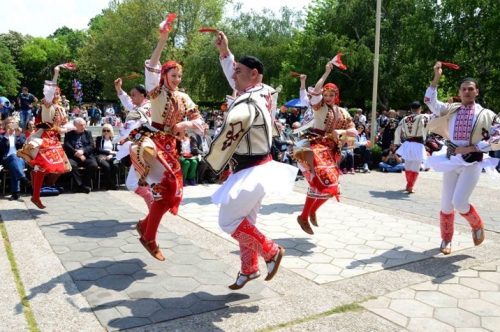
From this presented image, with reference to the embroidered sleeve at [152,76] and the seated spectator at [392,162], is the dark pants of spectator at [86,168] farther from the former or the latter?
the seated spectator at [392,162]

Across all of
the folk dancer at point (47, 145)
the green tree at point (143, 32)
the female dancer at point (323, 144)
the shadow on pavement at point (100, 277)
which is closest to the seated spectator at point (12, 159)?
the folk dancer at point (47, 145)

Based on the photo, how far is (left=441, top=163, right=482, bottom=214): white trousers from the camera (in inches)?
193

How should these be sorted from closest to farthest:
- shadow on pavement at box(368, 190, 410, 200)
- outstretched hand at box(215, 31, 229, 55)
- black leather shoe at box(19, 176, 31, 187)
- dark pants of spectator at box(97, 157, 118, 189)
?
outstretched hand at box(215, 31, 229, 55), black leather shoe at box(19, 176, 31, 187), shadow on pavement at box(368, 190, 410, 200), dark pants of spectator at box(97, 157, 118, 189)

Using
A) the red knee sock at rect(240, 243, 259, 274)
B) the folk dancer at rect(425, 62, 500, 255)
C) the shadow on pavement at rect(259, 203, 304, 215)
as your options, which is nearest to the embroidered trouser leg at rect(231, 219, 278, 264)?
the red knee sock at rect(240, 243, 259, 274)

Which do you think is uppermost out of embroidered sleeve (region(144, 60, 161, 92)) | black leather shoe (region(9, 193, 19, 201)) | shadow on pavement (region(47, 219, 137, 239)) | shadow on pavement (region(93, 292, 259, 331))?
embroidered sleeve (region(144, 60, 161, 92))

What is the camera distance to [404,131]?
10.0m

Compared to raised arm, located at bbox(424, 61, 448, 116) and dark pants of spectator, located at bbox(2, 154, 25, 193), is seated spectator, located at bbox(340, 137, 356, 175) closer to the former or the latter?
raised arm, located at bbox(424, 61, 448, 116)

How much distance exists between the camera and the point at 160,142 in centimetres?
459

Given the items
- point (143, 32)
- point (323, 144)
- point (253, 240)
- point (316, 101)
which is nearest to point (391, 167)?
point (323, 144)

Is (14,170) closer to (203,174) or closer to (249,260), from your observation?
(203,174)

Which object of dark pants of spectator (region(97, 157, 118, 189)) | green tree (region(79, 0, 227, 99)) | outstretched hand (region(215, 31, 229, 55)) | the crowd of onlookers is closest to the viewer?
outstretched hand (region(215, 31, 229, 55))

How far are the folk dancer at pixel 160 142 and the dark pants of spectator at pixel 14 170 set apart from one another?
14.1 feet

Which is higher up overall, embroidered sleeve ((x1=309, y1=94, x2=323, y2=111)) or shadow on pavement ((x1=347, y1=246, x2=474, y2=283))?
embroidered sleeve ((x1=309, y1=94, x2=323, y2=111))

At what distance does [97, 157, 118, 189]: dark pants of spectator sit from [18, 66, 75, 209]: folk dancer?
1.78 m
